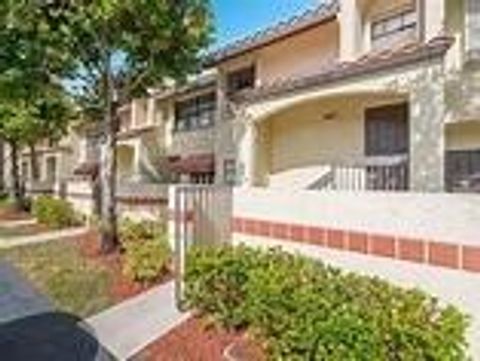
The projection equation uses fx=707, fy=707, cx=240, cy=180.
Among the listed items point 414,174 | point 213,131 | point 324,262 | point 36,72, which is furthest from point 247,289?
point 213,131

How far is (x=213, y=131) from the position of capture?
2745cm

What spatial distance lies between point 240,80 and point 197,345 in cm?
1652

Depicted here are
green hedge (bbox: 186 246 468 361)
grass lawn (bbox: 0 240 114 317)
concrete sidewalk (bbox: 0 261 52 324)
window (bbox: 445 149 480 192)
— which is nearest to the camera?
green hedge (bbox: 186 246 468 361)

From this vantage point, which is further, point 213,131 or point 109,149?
point 213,131

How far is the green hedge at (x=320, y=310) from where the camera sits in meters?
6.64

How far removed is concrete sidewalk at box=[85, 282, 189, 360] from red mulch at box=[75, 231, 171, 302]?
0.46 metres

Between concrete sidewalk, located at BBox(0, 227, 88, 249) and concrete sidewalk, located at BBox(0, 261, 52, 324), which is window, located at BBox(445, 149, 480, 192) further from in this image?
concrete sidewalk, located at BBox(0, 227, 88, 249)

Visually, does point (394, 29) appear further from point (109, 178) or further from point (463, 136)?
point (109, 178)

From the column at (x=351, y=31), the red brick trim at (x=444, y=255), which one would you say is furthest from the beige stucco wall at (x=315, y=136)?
the red brick trim at (x=444, y=255)

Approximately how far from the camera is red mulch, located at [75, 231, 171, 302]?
44.9 feet

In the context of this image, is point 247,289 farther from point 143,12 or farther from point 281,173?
→ point 281,173

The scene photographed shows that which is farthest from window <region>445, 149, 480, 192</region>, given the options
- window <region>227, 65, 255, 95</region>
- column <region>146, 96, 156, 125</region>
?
column <region>146, 96, 156, 125</region>

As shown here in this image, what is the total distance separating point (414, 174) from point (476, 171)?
1.40 meters

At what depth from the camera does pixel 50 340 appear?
10562 millimetres
